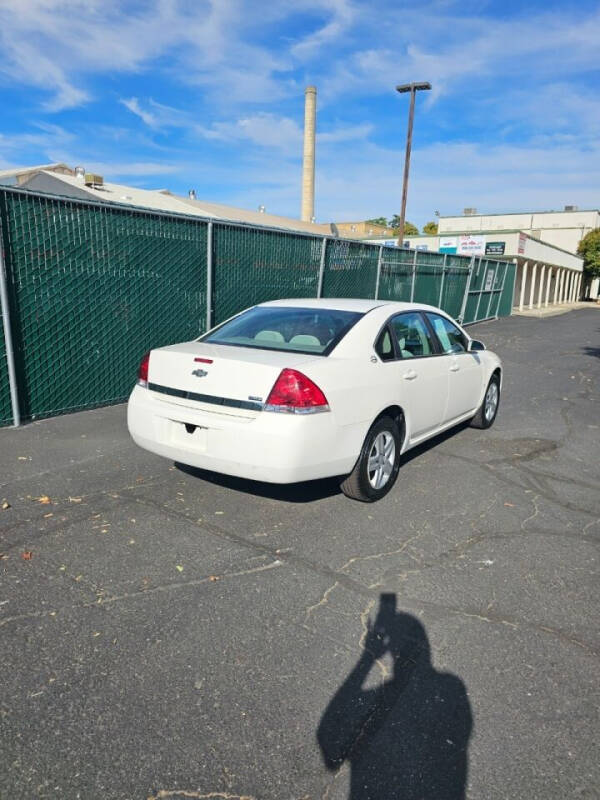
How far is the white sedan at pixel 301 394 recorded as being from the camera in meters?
3.66

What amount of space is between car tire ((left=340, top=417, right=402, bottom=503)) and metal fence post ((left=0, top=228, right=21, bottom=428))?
378 centimetres

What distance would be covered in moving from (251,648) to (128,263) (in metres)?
5.36

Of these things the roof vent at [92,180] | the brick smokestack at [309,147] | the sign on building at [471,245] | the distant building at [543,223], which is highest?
the brick smokestack at [309,147]

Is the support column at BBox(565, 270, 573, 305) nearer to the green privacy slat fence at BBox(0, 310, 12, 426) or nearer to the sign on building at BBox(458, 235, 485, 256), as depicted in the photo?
the sign on building at BBox(458, 235, 485, 256)

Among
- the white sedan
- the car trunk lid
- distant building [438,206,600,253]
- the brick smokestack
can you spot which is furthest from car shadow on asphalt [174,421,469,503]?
distant building [438,206,600,253]

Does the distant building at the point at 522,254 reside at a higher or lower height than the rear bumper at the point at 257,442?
higher

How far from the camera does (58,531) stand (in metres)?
3.70

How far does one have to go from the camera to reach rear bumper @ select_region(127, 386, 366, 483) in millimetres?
3615

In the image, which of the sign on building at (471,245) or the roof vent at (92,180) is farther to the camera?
the sign on building at (471,245)

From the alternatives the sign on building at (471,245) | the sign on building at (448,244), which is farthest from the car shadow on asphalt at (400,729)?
the sign on building at (448,244)

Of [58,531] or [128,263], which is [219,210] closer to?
[128,263]

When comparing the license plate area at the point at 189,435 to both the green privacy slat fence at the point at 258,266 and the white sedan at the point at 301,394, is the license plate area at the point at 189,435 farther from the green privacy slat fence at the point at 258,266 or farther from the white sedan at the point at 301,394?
the green privacy slat fence at the point at 258,266

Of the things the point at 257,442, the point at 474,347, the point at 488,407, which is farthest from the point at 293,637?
the point at 488,407

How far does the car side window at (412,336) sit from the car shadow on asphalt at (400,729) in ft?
8.78
